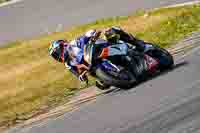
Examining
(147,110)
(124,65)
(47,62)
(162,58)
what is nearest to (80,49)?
(124,65)

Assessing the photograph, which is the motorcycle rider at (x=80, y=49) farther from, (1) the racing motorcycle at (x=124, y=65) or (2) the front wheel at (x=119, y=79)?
(2) the front wheel at (x=119, y=79)

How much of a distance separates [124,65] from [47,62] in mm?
5243

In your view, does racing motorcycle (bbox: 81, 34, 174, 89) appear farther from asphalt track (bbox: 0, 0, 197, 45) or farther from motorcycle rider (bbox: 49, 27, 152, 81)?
asphalt track (bbox: 0, 0, 197, 45)

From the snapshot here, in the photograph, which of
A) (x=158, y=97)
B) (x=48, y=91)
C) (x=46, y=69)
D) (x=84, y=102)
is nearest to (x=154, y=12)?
(x=46, y=69)

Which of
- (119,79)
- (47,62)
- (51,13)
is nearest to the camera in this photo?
(119,79)

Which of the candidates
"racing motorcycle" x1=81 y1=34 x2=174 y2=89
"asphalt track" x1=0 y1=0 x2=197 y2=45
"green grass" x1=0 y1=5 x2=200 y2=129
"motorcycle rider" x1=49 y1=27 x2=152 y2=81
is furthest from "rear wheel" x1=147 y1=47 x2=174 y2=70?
"asphalt track" x1=0 y1=0 x2=197 y2=45

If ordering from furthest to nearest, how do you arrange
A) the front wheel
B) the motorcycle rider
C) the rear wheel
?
the rear wheel
the motorcycle rider
the front wheel

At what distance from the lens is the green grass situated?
1456 centimetres

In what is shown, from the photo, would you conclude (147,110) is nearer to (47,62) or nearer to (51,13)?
(47,62)

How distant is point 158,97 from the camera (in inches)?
456

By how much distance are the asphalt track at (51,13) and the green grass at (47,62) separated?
61cm

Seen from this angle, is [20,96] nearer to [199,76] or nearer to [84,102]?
[84,102]

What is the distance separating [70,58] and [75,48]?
0.73ft

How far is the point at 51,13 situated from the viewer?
22.8 meters
